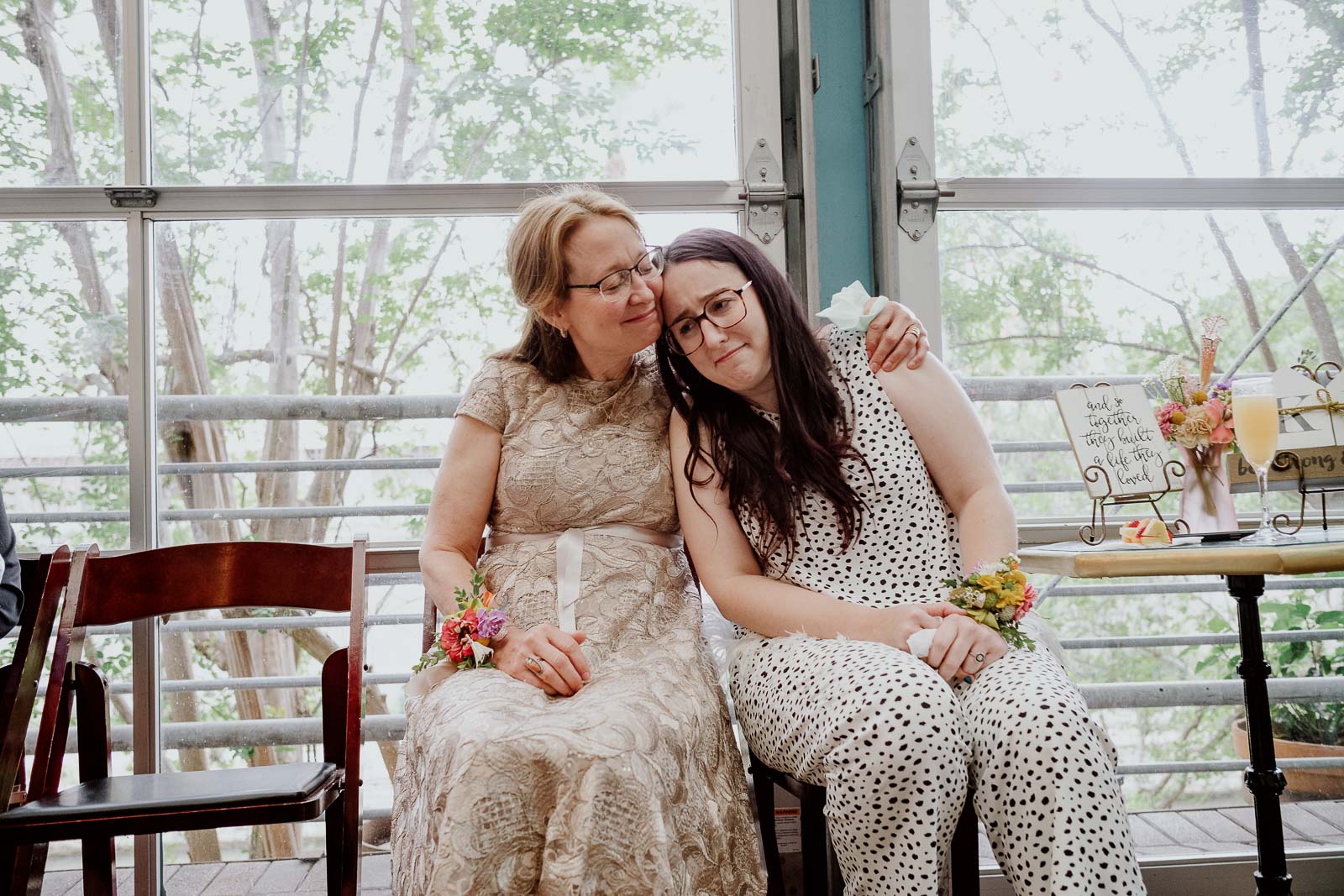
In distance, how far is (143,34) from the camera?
237 cm

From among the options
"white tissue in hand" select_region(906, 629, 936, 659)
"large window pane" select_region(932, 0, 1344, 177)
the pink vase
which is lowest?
"white tissue in hand" select_region(906, 629, 936, 659)

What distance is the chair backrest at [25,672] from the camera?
178cm

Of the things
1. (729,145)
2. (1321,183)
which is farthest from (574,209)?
(1321,183)

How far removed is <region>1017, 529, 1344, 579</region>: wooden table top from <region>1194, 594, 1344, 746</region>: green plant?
3.43 ft

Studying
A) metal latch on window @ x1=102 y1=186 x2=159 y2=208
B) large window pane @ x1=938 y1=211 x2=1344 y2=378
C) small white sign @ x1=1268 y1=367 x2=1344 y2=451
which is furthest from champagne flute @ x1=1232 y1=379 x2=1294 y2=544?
metal latch on window @ x1=102 y1=186 x2=159 y2=208

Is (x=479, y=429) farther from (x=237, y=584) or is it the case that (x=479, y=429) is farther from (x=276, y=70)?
(x=276, y=70)

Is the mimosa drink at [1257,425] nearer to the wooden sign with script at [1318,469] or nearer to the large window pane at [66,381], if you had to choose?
the wooden sign with script at [1318,469]

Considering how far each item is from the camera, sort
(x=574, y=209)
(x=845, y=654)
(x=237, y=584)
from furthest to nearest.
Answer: (x=237, y=584) < (x=574, y=209) < (x=845, y=654)

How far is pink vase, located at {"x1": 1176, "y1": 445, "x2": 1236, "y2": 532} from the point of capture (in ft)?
6.46

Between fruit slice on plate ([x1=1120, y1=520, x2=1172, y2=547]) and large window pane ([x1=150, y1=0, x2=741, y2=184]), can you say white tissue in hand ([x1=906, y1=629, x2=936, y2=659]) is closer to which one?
fruit slice on plate ([x1=1120, y1=520, x2=1172, y2=547])

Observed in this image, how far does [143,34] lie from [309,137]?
486 mm

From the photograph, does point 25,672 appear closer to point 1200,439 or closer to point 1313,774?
point 1200,439

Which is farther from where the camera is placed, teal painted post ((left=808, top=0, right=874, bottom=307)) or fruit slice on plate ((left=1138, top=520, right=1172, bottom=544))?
teal painted post ((left=808, top=0, right=874, bottom=307))

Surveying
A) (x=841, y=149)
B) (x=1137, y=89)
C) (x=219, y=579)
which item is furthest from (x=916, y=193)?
(x=219, y=579)
